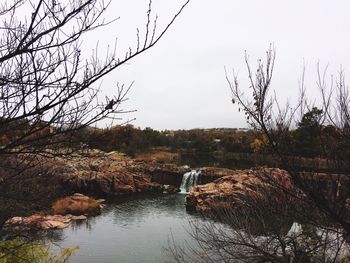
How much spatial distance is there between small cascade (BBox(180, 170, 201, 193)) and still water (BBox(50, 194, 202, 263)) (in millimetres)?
5473

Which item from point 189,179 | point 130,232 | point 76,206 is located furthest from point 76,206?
point 189,179

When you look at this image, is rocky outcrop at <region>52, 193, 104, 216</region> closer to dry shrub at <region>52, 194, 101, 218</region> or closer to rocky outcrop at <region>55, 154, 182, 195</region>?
dry shrub at <region>52, 194, 101, 218</region>

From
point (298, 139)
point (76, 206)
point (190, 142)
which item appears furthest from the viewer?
point (190, 142)

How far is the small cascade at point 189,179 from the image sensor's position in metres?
29.1

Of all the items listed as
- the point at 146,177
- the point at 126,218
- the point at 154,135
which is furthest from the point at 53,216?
the point at 154,135

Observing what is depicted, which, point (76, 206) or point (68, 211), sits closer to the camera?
point (68, 211)

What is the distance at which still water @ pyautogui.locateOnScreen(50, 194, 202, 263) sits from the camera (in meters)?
13.7

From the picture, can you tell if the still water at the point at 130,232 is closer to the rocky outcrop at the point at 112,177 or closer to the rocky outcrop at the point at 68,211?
the rocky outcrop at the point at 68,211

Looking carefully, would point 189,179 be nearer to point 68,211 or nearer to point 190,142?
point 68,211

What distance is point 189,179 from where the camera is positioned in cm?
2952

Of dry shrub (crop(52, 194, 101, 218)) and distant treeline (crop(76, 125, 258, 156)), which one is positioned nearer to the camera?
dry shrub (crop(52, 194, 101, 218))

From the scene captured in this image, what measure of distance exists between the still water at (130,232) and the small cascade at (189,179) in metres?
5.47

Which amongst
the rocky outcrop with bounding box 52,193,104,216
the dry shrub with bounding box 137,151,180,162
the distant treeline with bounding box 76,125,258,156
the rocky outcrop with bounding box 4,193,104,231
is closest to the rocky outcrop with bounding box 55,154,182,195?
the rocky outcrop with bounding box 4,193,104,231

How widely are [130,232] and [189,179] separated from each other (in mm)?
13279
